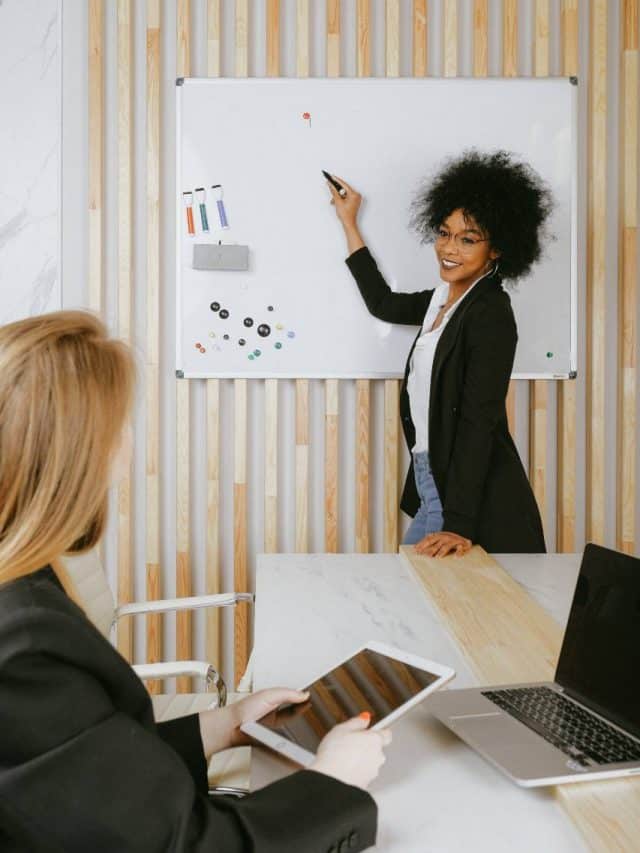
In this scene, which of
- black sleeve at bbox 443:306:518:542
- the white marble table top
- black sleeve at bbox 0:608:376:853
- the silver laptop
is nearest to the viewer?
black sleeve at bbox 0:608:376:853

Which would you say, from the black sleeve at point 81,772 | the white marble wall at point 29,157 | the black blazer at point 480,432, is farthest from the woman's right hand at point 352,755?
the white marble wall at point 29,157

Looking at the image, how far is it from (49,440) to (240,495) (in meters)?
2.23

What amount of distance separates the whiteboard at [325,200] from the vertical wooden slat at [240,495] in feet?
0.36

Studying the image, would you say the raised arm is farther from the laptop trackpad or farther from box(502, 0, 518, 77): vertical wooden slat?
the laptop trackpad

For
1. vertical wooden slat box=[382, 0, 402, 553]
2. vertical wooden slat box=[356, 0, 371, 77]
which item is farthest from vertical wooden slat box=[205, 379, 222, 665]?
vertical wooden slat box=[356, 0, 371, 77]

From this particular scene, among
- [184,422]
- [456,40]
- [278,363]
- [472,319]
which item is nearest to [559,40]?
[456,40]

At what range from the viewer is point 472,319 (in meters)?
2.53

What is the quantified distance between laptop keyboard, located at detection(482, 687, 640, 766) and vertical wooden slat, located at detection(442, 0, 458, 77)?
96.4 inches

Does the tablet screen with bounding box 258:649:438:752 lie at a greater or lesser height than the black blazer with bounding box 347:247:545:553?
lesser

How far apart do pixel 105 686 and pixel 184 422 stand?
2.24 meters

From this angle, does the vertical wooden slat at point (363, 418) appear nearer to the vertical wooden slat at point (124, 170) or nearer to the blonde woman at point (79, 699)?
the vertical wooden slat at point (124, 170)

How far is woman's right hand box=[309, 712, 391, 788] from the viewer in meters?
1.04

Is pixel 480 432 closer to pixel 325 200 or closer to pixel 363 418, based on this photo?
pixel 363 418

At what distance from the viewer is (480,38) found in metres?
3.10
